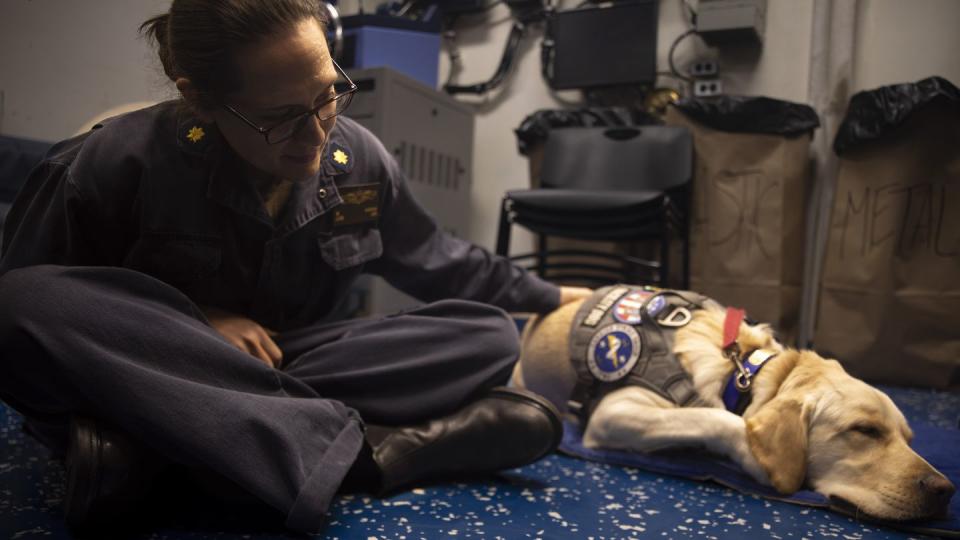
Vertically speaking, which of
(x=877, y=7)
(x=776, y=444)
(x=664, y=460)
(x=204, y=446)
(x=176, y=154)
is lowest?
(x=664, y=460)

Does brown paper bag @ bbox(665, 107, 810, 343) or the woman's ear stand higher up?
the woman's ear

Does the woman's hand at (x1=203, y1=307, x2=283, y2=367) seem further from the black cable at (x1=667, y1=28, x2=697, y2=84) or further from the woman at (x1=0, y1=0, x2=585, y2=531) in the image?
the black cable at (x1=667, y1=28, x2=697, y2=84)

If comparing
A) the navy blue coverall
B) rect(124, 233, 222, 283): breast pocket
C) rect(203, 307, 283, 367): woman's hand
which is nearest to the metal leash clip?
the navy blue coverall

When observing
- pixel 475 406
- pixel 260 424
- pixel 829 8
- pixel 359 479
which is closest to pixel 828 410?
pixel 475 406

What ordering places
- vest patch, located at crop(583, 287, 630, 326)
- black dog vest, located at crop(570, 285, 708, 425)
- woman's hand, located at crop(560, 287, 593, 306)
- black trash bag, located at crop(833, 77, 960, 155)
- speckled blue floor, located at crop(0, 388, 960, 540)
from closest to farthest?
speckled blue floor, located at crop(0, 388, 960, 540) → black dog vest, located at crop(570, 285, 708, 425) → vest patch, located at crop(583, 287, 630, 326) → woman's hand, located at crop(560, 287, 593, 306) → black trash bag, located at crop(833, 77, 960, 155)

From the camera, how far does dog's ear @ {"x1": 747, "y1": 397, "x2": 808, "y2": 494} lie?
3.95 feet

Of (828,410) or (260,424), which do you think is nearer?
(260,424)

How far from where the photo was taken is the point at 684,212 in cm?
278

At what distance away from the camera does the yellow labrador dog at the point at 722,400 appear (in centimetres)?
116

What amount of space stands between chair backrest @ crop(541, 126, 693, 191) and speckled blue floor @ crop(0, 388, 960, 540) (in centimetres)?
163

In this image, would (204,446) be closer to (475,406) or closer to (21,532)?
(21,532)

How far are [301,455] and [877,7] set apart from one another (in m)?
1.55

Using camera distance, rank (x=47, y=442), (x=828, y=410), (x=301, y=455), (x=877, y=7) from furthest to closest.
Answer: (x=877, y=7)
(x=828, y=410)
(x=47, y=442)
(x=301, y=455)

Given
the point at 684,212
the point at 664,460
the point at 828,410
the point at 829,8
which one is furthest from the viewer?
the point at 684,212
